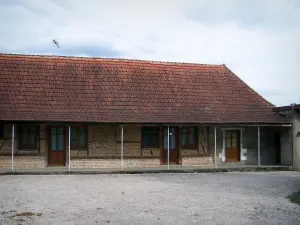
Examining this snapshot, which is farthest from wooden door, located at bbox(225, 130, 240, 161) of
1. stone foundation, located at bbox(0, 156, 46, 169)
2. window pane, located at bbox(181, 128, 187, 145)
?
stone foundation, located at bbox(0, 156, 46, 169)

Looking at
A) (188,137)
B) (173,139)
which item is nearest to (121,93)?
(173,139)

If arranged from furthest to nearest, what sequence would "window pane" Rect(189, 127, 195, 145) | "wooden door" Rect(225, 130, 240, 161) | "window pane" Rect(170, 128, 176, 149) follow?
"wooden door" Rect(225, 130, 240, 161)
"window pane" Rect(189, 127, 195, 145)
"window pane" Rect(170, 128, 176, 149)

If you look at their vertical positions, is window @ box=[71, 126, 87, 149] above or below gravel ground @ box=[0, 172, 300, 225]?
above

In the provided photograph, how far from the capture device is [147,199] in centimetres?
1112

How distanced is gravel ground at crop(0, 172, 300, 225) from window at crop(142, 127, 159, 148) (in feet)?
11.8

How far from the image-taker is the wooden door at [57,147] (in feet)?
63.2

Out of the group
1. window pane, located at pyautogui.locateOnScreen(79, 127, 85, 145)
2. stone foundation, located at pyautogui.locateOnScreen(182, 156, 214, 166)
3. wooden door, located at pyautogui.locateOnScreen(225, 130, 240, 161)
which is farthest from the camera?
wooden door, located at pyautogui.locateOnScreen(225, 130, 240, 161)

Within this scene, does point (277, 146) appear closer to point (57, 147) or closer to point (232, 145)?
point (232, 145)

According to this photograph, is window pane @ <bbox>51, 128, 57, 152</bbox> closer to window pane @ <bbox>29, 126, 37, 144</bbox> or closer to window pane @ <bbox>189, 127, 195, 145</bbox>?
window pane @ <bbox>29, 126, 37, 144</bbox>

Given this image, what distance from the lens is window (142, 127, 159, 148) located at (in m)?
20.1

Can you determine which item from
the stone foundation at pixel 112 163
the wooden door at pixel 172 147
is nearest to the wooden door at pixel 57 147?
the stone foundation at pixel 112 163

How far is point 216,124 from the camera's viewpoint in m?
19.6

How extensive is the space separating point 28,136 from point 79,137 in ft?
7.34

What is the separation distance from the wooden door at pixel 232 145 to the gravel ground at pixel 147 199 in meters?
4.75
